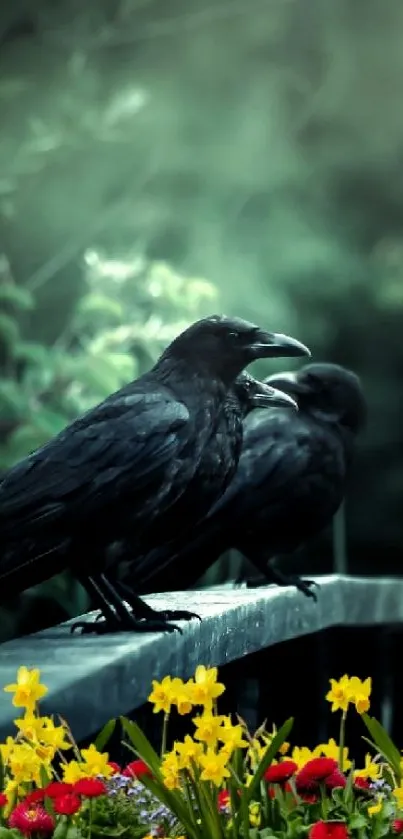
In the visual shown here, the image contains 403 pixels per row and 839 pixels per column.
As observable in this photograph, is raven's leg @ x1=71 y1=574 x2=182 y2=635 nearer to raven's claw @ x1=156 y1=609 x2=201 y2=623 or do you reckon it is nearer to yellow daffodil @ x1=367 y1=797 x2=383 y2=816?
raven's claw @ x1=156 y1=609 x2=201 y2=623

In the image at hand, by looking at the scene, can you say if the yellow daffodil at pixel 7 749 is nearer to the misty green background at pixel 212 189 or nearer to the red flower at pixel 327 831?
the red flower at pixel 327 831

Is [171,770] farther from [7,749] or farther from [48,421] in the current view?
[48,421]

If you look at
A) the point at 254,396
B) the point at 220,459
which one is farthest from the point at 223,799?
the point at 254,396

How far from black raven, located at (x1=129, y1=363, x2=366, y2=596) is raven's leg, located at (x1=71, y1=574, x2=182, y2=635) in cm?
59

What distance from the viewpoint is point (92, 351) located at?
368 cm

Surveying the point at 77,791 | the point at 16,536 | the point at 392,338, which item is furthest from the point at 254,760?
the point at 392,338

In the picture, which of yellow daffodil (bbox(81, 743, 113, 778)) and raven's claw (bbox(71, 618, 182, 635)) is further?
raven's claw (bbox(71, 618, 182, 635))

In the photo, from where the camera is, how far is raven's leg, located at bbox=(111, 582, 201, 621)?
2.16m

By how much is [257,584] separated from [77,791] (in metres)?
1.77

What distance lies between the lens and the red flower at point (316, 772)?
1342mm

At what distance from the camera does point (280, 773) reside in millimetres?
1319

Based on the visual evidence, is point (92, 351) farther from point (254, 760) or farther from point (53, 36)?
point (254, 760)

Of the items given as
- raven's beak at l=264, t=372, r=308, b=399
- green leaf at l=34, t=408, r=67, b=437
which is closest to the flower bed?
raven's beak at l=264, t=372, r=308, b=399

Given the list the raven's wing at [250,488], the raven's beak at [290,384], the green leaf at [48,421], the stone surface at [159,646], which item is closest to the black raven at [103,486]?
the stone surface at [159,646]
